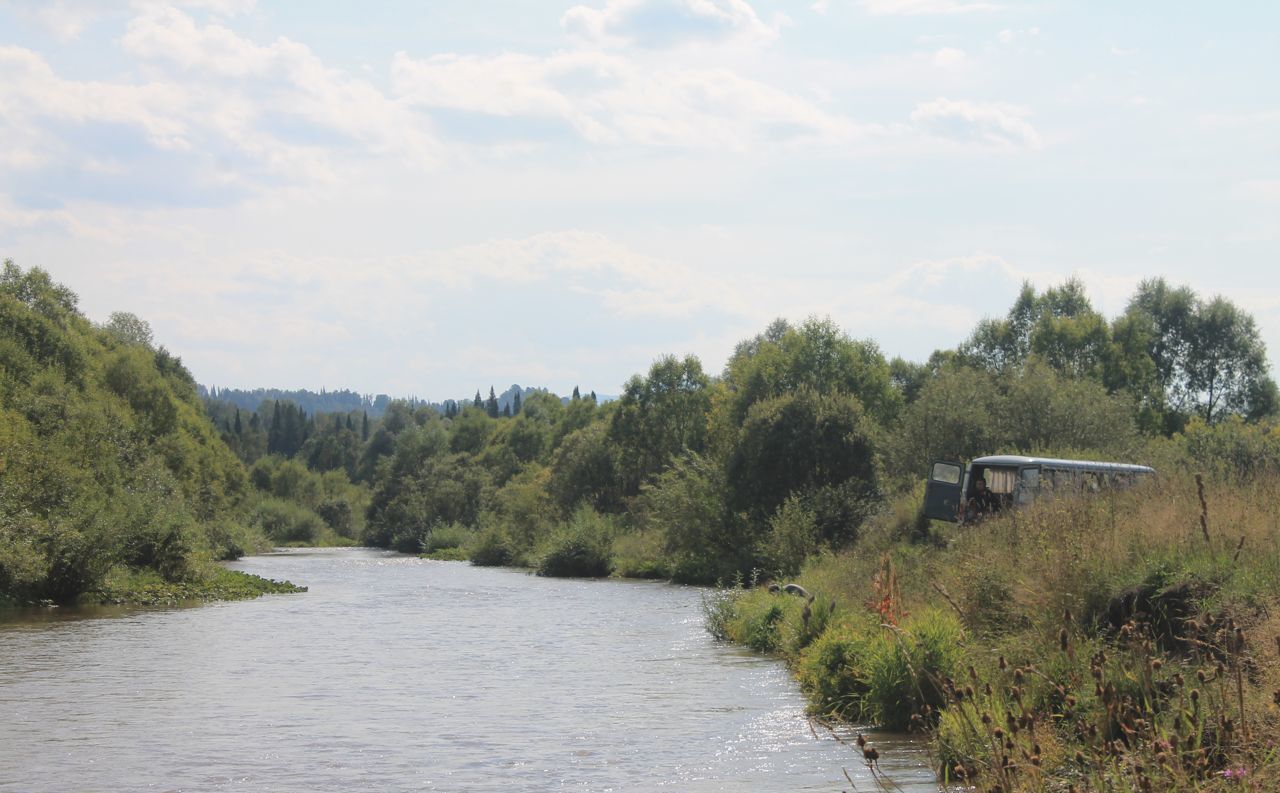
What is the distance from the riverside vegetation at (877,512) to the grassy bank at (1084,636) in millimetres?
66

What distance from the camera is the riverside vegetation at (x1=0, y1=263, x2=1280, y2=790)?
11664mm

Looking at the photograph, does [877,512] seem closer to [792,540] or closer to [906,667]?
[792,540]

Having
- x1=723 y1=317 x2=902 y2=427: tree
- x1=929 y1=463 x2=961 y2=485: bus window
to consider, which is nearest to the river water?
x1=929 y1=463 x2=961 y2=485: bus window

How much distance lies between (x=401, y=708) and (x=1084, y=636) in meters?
11.1

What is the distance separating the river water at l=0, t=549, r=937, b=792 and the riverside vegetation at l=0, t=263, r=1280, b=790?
5.31ft

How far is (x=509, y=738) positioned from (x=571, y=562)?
164 ft

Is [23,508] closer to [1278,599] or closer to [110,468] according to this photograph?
[110,468]

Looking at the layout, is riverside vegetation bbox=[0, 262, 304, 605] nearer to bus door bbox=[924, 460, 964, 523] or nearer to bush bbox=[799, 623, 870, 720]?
bus door bbox=[924, 460, 964, 523]

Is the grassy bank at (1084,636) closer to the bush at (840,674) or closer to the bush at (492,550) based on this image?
the bush at (840,674)

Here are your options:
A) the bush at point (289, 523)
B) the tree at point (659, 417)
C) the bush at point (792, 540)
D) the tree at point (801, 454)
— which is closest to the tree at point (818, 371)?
the tree at point (659, 417)

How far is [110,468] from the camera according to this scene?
51.8 m

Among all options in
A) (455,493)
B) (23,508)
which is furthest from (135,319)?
(23,508)

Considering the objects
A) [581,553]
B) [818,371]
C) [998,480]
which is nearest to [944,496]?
[998,480]

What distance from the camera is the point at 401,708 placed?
21.3 m
